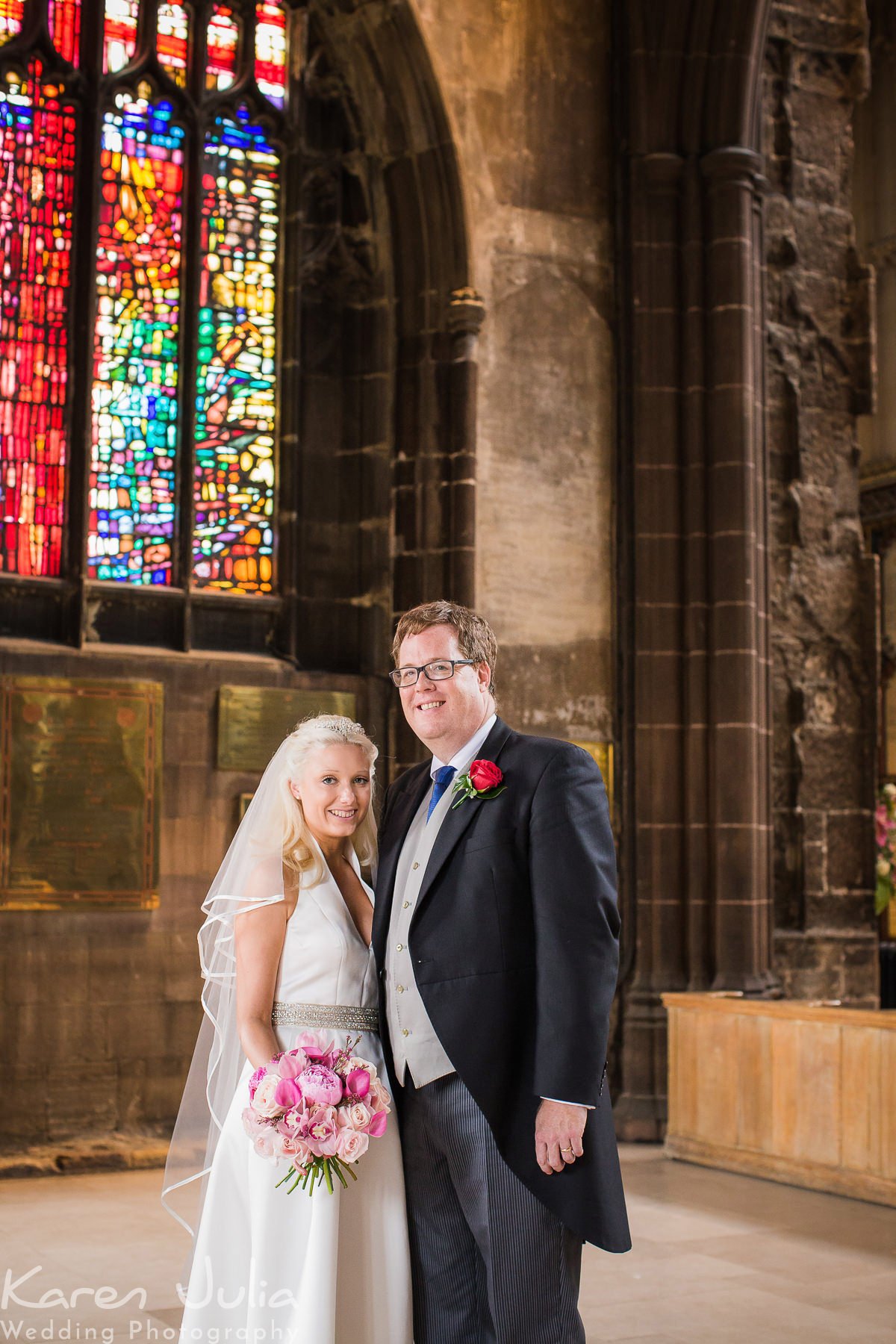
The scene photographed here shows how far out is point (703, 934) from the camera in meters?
8.95

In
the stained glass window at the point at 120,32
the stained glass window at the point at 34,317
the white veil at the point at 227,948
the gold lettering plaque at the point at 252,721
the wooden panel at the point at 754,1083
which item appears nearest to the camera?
the white veil at the point at 227,948

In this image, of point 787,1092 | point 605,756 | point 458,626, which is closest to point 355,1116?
point 458,626

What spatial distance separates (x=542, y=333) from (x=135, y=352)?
90.7 inches

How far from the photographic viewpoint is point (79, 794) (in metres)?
8.16

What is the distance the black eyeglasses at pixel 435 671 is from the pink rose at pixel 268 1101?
2.83ft

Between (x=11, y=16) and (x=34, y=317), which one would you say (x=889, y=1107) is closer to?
(x=34, y=317)

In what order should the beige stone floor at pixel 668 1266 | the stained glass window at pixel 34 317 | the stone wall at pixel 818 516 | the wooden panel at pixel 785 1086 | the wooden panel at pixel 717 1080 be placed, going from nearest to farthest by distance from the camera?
1. the beige stone floor at pixel 668 1266
2. the wooden panel at pixel 785 1086
3. the wooden panel at pixel 717 1080
4. the stained glass window at pixel 34 317
5. the stone wall at pixel 818 516

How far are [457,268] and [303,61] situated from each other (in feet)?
5.22

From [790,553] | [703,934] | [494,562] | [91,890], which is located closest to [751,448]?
[790,553]

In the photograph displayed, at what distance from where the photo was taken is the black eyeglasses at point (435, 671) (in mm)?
3395

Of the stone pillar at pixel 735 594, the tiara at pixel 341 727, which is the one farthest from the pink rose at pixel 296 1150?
the stone pillar at pixel 735 594

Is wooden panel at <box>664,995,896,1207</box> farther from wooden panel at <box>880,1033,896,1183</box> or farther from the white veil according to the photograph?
the white veil

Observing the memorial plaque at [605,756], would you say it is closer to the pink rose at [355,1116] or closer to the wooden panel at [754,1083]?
the wooden panel at [754,1083]

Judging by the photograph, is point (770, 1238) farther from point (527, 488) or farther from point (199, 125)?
point (199, 125)
